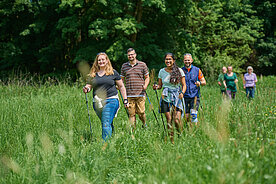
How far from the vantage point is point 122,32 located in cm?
1598

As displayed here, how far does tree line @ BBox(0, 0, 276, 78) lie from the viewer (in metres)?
15.6

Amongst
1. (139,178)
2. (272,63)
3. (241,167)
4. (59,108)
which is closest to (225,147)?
(241,167)

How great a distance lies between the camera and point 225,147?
3174mm

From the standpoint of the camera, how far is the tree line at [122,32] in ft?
51.1

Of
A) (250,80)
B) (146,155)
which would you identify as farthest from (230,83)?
(146,155)

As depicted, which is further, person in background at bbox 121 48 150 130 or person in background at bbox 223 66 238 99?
person in background at bbox 223 66 238 99

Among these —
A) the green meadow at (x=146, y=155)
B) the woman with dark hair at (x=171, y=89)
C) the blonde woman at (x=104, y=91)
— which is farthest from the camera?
the woman with dark hair at (x=171, y=89)

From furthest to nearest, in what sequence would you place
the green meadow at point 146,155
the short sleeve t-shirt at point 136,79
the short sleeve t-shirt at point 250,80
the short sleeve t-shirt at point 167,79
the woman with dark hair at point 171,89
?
1. the short sleeve t-shirt at point 250,80
2. the short sleeve t-shirt at point 136,79
3. the short sleeve t-shirt at point 167,79
4. the woman with dark hair at point 171,89
5. the green meadow at point 146,155

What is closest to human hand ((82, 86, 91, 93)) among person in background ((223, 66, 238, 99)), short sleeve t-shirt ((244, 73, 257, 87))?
person in background ((223, 66, 238, 99))

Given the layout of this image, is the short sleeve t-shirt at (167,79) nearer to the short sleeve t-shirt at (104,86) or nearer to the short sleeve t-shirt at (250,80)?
the short sleeve t-shirt at (104,86)

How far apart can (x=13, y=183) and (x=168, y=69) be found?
11.2 feet

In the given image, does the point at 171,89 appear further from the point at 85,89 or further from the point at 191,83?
the point at 85,89

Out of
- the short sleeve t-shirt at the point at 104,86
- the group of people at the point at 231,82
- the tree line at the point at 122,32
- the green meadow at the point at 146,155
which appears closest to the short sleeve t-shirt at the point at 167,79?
the green meadow at the point at 146,155

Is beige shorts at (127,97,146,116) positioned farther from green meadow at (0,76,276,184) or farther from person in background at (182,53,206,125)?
person in background at (182,53,206,125)
